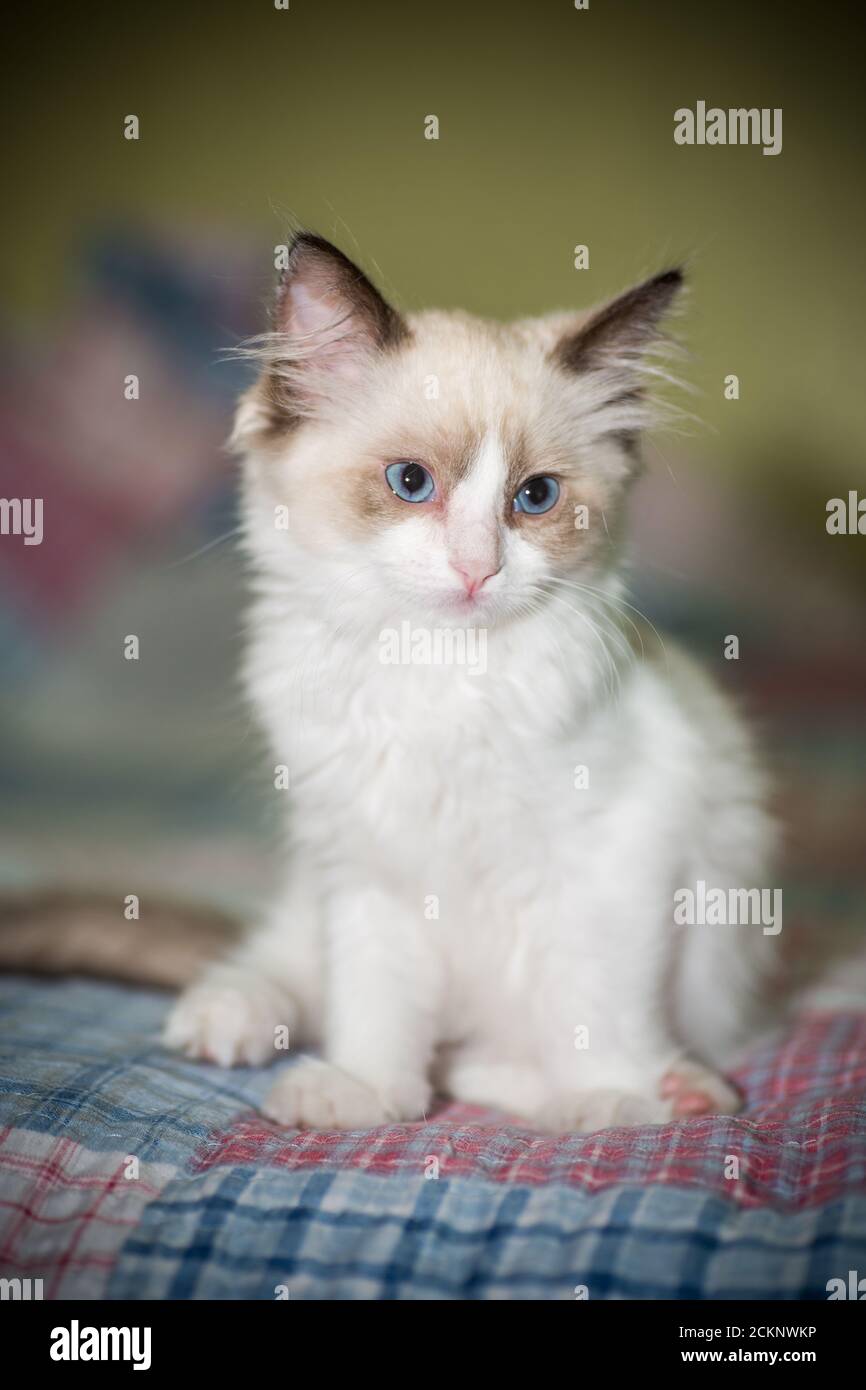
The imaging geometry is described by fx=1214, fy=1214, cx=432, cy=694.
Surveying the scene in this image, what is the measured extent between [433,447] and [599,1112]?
41.7 inches

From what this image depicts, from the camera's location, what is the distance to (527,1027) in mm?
2100

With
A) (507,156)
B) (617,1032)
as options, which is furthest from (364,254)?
(617,1032)

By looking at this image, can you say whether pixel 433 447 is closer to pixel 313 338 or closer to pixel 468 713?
pixel 313 338

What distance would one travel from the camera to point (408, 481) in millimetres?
1880

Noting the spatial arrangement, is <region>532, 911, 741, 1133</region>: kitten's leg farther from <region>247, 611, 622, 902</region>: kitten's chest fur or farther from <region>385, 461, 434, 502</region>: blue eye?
<region>385, 461, 434, 502</region>: blue eye

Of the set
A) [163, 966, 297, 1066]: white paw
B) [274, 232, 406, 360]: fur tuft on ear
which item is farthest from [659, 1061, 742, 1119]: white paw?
[274, 232, 406, 360]: fur tuft on ear

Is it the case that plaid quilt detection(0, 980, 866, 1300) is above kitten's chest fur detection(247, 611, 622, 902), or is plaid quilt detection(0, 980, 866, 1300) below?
below

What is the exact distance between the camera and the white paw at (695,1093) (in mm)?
1931

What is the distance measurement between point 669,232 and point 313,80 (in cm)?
98

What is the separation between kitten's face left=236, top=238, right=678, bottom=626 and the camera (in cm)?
183

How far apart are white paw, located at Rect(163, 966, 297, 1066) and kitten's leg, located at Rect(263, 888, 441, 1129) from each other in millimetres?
109

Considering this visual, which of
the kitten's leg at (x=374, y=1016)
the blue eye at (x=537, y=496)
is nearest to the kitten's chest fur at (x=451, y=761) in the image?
the kitten's leg at (x=374, y=1016)

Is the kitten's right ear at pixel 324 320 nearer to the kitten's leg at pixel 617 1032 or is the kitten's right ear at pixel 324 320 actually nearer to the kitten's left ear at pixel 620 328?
the kitten's left ear at pixel 620 328
